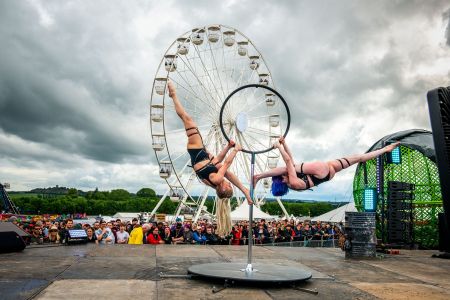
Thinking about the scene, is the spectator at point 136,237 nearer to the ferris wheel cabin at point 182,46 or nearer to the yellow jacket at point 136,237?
the yellow jacket at point 136,237

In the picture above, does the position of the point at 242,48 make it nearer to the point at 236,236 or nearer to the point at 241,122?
the point at 236,236

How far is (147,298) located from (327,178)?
150 inches

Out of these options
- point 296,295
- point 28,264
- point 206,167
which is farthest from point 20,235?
point 296,295

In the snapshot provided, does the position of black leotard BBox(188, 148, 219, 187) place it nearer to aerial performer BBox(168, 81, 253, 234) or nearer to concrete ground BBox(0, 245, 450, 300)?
aerial performer BBox(168, 81, 253, 234)

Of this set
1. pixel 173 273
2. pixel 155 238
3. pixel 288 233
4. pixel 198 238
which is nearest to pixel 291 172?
pixel 173 273

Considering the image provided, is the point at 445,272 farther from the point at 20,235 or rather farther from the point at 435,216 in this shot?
the point at 20,235

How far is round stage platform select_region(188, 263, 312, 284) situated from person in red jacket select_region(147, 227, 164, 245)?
6.23m

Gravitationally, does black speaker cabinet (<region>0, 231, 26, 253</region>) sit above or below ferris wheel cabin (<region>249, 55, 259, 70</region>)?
below

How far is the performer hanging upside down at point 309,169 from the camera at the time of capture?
23.9 feet

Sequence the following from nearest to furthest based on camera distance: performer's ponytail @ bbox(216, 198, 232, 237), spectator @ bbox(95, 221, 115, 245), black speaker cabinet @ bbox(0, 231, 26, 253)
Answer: performer's ponytail @ bbox(216, 198, 232, 237), black speaker cabinet @ bbox(0, 231, 26, 253), spectator @ bbox(95, 221, 115, 245)

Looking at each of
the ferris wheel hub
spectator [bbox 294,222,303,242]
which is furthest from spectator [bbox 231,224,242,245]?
the ferris wheel hub

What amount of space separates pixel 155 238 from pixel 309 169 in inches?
313

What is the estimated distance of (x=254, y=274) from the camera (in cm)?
691

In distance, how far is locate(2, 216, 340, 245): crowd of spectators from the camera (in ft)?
43.4
